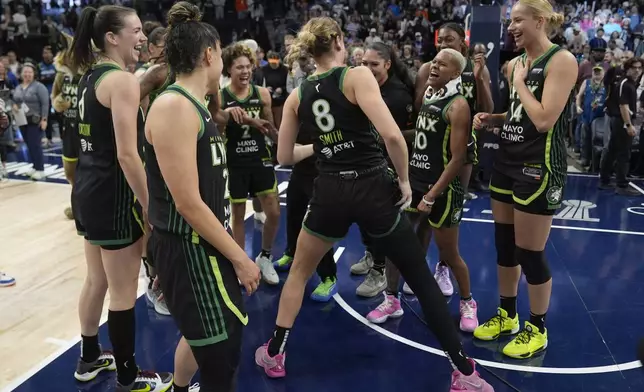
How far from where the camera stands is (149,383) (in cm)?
316

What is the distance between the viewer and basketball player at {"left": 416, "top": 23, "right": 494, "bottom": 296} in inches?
156

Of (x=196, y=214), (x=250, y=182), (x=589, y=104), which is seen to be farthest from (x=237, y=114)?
(x=589, y=104)

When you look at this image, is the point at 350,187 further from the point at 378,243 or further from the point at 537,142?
the point at 537,142

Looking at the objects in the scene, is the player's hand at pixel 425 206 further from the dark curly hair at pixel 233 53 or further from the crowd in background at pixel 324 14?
the crowd in background at pixel 324 14

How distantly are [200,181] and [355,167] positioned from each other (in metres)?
1.12

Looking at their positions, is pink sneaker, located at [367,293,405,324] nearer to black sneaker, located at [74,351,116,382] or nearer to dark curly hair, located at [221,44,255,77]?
black sneaker, located at [74,351,116,382]

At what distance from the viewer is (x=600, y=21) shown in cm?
1658

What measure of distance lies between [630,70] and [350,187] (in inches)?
257

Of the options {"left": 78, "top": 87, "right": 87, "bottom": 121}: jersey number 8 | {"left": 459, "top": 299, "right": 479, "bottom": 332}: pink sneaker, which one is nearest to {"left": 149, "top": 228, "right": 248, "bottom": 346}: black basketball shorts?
{"left": 78, "top": 87, "right": 87, "bottom": 121}: jersey number 8

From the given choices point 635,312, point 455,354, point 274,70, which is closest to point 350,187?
point 455,354

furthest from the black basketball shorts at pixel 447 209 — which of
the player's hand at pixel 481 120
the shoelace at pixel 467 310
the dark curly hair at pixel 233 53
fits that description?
the dark curly hair at pixel 233 53

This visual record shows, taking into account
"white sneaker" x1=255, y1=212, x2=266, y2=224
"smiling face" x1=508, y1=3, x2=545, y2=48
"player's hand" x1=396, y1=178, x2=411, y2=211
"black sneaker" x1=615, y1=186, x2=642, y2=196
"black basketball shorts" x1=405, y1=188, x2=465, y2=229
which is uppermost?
"smiling face" x1=508, y1=3, x2=545, y2=48

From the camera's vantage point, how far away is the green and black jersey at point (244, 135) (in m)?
4.46

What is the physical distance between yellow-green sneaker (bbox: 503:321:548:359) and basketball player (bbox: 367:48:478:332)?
0.35m
